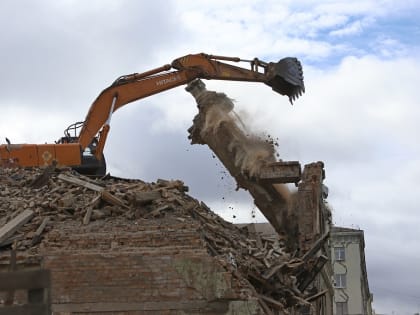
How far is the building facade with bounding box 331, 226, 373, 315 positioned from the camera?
1941 inches

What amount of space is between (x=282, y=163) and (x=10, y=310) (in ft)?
34.0

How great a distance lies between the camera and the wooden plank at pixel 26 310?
4.04m

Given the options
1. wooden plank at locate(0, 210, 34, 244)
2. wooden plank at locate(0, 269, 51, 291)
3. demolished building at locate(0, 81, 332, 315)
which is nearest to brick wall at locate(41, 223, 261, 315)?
demolished building at locate(0, 81, 332, 315)

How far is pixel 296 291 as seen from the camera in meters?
11.4

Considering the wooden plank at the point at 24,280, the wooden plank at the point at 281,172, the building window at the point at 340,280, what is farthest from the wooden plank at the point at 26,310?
the building window at the point at 340,280

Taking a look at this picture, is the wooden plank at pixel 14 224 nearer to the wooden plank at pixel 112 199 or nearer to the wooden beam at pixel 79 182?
the wooden plank at pixel 112 199

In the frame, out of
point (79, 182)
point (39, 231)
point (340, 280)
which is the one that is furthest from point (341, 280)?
point (39, 231)

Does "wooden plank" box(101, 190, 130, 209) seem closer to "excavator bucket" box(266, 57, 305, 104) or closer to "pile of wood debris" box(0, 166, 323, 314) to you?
"pile of wood debris" box(0, 166, 323, 314)

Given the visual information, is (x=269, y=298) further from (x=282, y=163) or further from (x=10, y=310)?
(x=10, y=310)

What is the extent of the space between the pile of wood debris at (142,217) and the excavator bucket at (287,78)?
490 cm

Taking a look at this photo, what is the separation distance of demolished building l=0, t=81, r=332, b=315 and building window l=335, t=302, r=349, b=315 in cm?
3505

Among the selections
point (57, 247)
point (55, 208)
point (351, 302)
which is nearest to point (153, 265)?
point (57, 247)

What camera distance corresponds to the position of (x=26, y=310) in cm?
414

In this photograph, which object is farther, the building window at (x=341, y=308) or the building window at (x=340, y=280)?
the building window at (x=340, y=280)
